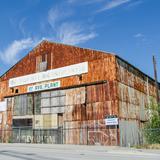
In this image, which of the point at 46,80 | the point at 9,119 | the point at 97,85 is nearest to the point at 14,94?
the point at 9,119

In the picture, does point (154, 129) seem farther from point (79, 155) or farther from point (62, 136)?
point (79, 155)

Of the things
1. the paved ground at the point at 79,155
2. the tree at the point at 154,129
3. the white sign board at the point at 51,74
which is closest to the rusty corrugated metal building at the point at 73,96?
the white sign board at the point at 51,74

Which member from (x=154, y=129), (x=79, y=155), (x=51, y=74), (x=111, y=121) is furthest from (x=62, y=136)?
(x=79, y=155)

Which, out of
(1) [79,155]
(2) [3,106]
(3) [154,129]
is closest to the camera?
(1) [79,155]

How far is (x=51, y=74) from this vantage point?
33375 mm

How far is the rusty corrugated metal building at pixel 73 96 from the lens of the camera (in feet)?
92.2

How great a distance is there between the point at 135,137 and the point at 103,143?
13.1 ft

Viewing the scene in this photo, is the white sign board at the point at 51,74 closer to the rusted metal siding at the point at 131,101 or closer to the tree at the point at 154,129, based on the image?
the rusted metal siding at the point at 131,101

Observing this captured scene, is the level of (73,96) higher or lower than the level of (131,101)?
higher

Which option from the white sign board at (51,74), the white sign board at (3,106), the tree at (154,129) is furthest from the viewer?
the white sign board at (3,106)

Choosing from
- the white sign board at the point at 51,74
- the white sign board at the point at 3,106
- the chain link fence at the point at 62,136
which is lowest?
the chain link fence at the point at 62,136

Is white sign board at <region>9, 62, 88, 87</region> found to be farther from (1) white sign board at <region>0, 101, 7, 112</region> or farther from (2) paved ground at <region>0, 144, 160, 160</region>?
(2) paved ground at <region>0, 144, 160, 160</region>

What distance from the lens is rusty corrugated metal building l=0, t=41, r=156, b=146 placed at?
28.1 meters

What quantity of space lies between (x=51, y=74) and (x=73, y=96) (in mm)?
4578
